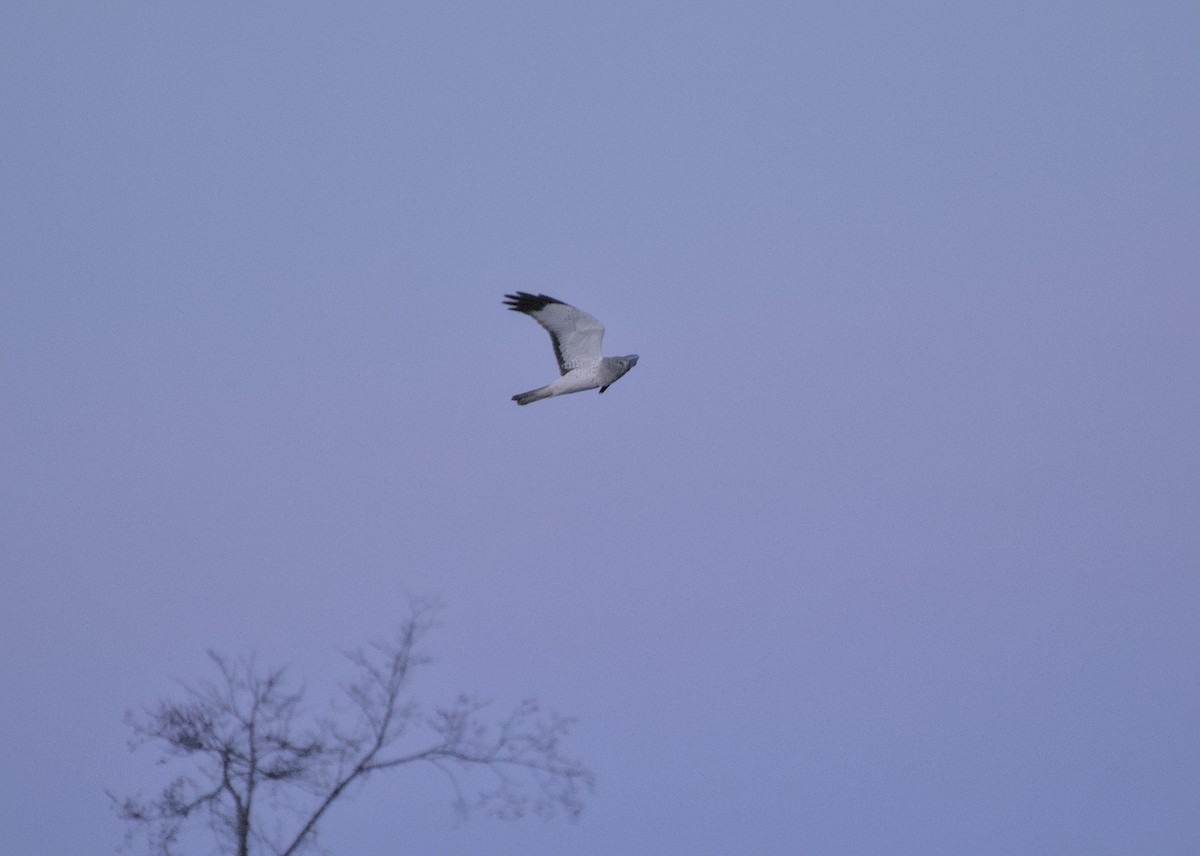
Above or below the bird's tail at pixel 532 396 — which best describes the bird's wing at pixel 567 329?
above

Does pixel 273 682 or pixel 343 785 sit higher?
pixel 273 682

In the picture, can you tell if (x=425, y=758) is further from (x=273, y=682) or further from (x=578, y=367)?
(x=578, y=367)

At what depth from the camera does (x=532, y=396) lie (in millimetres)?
18344

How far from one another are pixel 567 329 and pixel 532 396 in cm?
104

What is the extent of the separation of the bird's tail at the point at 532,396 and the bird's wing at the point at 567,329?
21.4 inches

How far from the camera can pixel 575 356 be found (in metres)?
18.9

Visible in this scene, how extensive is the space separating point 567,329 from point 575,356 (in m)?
0.42

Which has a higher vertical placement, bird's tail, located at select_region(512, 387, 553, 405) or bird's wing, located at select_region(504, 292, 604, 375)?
bird's wing, located at select_region(504, 292, 604, 375)

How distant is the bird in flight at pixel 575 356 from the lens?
18.4 meters

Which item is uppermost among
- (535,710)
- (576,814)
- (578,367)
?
(578,367)

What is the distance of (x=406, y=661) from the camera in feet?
49.4

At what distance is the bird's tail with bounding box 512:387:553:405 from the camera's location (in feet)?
59.8

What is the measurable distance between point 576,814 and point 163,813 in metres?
4.23

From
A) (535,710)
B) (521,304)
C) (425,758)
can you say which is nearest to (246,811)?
(425,758)
